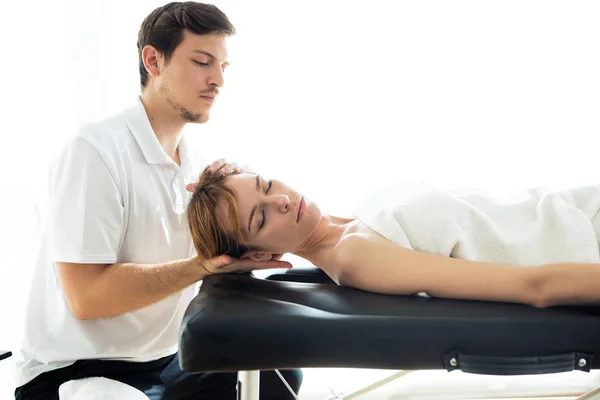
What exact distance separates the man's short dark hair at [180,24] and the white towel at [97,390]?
857 millimetres

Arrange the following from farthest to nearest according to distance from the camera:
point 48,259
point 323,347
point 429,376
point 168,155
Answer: point 429,376 → point 168,155 → point 48,259 → point 323,347

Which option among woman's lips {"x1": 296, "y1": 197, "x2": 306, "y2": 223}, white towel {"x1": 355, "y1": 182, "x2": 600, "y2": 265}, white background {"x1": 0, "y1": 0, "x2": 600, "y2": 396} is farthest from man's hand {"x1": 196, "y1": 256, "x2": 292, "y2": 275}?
white background {"x1": 0, "y1": 0, "x2": 600, "y2": 396}

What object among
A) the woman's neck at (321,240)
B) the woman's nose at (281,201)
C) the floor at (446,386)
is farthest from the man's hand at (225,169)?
the floor at (446,386)

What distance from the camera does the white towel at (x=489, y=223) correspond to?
1.37 metres

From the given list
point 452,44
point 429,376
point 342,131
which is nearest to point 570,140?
point 452,44

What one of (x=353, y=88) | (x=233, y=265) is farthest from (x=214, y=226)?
(x=353, y=88)

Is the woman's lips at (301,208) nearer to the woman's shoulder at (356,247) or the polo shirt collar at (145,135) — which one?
the woman's shoulder at (356,247)

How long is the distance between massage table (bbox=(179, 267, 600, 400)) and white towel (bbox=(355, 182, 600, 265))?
305mm

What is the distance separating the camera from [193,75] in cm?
174

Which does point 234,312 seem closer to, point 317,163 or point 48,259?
point 48,259

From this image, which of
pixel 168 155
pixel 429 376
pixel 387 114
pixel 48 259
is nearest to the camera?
pixel 48 259

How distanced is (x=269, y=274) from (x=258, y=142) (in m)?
0.91

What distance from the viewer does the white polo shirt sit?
1500 mm

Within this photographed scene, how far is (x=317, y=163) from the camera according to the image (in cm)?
245
